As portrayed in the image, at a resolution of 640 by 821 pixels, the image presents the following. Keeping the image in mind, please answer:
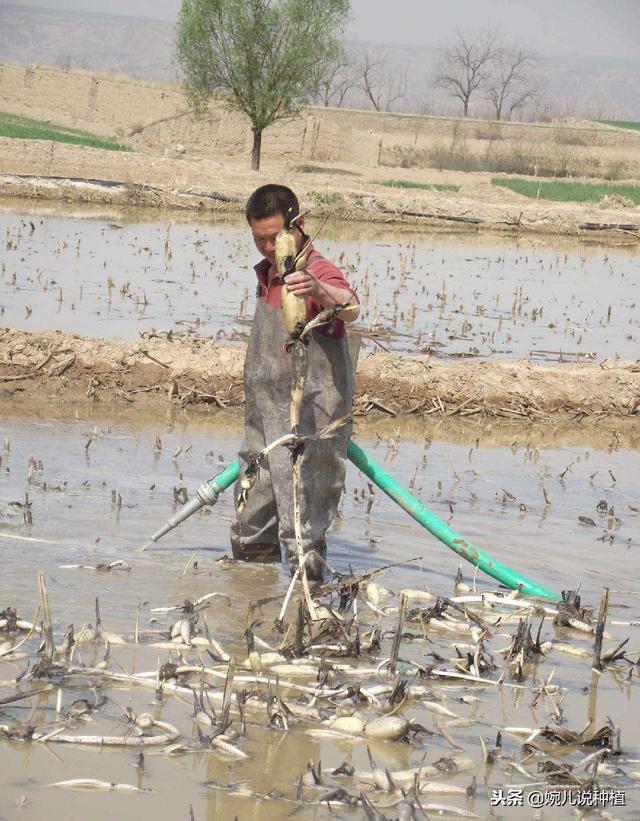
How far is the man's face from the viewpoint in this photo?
434 cm

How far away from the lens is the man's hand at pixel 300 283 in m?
3.94

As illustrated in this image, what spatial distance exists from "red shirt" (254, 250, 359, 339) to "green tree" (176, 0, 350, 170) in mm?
28450

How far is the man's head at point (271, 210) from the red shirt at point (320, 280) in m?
0.11

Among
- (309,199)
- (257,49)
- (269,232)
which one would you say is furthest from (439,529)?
(257,49)

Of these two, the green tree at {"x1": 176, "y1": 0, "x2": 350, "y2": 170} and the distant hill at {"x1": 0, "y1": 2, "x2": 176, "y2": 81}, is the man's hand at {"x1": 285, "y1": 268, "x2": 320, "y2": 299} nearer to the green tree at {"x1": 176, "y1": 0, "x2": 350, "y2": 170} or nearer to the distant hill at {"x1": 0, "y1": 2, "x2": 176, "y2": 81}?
the green tree at {"x1": 176, "y1": 0, "x2": 350, "y2": 170}

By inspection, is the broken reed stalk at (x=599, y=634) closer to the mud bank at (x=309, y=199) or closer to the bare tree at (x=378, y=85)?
the mud bank at (x=309, y=199)

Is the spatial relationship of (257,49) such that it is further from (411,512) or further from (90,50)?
(90,50)

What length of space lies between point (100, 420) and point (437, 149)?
113 ft

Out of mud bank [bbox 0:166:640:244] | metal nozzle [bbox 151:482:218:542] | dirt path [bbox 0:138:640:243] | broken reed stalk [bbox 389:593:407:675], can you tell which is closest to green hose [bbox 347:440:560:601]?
metal nozzle [bbox 151:482:218:542]

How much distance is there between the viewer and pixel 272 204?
14.1 feet

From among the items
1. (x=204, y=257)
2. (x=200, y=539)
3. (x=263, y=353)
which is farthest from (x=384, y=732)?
(x=204, y=257)

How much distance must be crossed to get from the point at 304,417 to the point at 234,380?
3934 mm

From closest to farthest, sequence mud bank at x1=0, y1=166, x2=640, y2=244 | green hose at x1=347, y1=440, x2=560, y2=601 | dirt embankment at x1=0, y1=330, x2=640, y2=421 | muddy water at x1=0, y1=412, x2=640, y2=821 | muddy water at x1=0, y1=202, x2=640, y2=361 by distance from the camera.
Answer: muddy water at x1=0, y1=412, x2=640, y2=821
green hose at x1=347, y1=440, x2=560, y2=601
dirt embankment at x1=0, y1=330, x2=640, y2=421
muddy water at x1=0, y1=202, x2=640, y2=361
mud bank at x1=0, y1=166, x2=640, y2=244

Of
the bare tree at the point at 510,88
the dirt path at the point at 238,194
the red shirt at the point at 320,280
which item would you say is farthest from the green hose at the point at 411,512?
the bare tree at the point at 510,88
